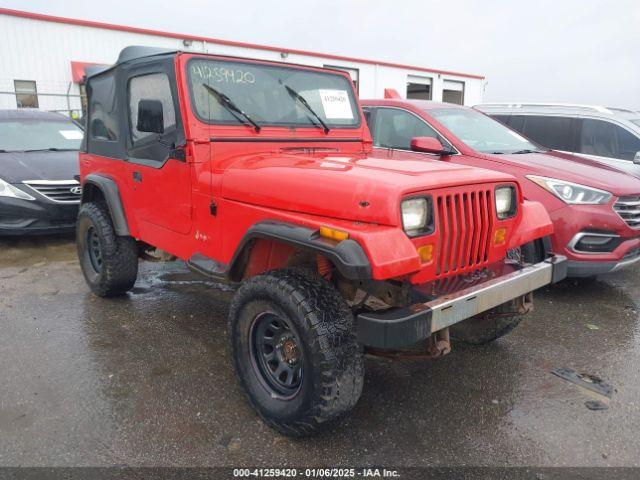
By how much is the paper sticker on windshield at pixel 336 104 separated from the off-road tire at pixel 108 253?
2.02 m

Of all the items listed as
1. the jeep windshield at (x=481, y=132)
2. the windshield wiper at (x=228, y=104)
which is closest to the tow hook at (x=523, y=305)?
the windshield wiper at (x=228, y=104)

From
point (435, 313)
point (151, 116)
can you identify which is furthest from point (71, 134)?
point (435, 313)

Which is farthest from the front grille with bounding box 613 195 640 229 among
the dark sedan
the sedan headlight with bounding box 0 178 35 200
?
the sedan headlight with bounding box 0 178 35 200

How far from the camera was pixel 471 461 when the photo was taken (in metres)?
2.44

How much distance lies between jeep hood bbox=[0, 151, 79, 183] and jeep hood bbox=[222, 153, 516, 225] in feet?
14.1

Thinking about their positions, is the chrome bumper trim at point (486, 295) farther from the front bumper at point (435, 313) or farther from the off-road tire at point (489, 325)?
the off-road tire at point (489, 325)

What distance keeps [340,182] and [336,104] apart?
1.60 metres

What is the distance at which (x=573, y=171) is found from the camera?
4.65 meters

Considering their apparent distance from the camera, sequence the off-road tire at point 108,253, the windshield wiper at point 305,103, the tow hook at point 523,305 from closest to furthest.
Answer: the tow hook at point 523,305 → the windshield wiper at point 305,103 → the off-road tire at point 108,253

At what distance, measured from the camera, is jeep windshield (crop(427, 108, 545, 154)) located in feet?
17.1

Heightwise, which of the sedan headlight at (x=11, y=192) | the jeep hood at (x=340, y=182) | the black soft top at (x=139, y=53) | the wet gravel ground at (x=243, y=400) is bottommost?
the wet gravel ground at (x=243, y=400)

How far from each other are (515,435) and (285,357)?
1.31 m

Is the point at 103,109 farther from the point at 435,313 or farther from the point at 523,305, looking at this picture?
the point at 523,305

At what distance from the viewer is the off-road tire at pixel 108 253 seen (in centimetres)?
414
